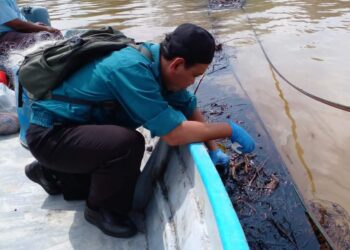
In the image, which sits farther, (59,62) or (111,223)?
(111,223)

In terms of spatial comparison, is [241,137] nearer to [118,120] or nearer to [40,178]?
[118,120]

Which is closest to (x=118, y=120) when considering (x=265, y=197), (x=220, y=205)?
(x=220, y=205)

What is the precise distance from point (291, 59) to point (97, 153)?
198 inches

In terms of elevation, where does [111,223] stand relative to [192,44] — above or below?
below

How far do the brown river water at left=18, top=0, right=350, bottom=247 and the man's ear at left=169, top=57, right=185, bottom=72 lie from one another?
1821 millimetres

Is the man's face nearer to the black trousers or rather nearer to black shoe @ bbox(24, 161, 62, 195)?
the black trousers

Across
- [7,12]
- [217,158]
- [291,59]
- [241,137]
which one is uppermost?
[7,12]

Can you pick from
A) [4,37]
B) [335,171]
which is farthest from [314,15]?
[4,37]

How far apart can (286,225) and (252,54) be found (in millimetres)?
4441

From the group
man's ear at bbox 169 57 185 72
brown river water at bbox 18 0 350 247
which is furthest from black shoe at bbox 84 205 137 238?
brown river water at bbox 18 0 350 247

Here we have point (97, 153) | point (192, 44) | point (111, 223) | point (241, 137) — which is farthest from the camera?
point (241, 137)

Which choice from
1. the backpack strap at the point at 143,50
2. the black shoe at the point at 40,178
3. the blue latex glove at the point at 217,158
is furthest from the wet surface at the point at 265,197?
the black shoe at the point at 40,178

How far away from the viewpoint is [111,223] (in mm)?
2162

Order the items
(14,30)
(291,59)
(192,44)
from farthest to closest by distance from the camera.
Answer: (291,59), (14,30), (192,44)
